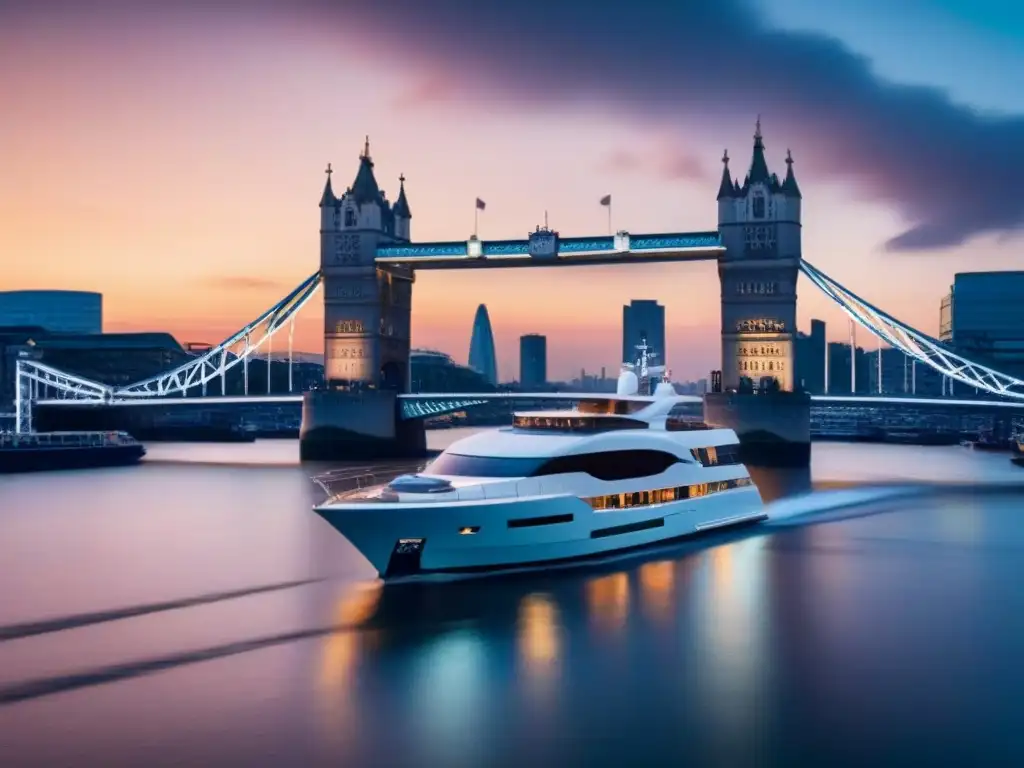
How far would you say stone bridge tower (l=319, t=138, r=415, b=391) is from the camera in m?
60.3

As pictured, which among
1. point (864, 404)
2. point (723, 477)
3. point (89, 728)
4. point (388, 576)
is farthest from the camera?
point (864, 404)

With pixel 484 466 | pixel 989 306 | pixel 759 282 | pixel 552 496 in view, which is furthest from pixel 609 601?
pixel 989 306

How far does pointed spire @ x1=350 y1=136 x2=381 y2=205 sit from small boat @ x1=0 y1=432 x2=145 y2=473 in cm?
2008

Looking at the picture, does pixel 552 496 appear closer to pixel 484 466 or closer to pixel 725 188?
pixel 484 466

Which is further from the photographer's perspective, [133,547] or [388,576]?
[133,547]

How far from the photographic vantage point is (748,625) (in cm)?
1883

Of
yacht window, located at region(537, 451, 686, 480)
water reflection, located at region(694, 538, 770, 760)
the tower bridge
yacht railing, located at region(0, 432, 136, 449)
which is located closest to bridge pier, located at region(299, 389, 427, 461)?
the tower bridge

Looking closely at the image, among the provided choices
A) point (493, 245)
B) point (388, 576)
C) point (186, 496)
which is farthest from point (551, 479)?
point (493, 245)

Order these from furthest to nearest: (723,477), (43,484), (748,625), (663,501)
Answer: (43,484)
(723,477)
(663,501)
(748,625)

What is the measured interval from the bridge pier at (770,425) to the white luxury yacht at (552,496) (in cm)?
2479

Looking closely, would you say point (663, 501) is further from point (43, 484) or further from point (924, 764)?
point (43, 484)

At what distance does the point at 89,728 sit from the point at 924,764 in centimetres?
1013

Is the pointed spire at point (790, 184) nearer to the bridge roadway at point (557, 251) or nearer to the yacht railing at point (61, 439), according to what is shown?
the bridge roadway at point (557, 251)

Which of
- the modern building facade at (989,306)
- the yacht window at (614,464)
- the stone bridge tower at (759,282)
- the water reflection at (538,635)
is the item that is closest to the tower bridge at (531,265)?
the stone bridge tower at (759,282)
